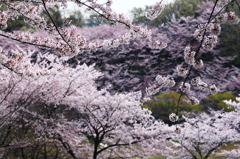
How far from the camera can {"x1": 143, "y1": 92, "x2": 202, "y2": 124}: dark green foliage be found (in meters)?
10.5

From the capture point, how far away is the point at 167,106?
1068 cm

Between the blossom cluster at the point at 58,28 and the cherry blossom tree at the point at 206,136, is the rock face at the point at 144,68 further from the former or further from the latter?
the blossom cluster at the point at 58,28

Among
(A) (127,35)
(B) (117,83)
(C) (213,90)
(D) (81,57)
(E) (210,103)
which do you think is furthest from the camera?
(D) (81,57)

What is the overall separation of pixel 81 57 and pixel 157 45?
13.0m

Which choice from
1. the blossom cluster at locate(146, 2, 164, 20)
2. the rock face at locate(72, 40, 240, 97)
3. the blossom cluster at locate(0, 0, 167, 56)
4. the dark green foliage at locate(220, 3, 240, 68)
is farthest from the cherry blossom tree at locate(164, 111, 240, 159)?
the dark green foliage at locate(220, 3, 240, 68)

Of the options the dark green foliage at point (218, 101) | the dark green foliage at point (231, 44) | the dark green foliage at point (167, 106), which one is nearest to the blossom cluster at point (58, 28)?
the dark green foliage at point (167, 106)

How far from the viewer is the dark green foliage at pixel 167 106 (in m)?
10.5

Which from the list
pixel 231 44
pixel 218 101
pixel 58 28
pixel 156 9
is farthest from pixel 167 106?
pixel 156 9

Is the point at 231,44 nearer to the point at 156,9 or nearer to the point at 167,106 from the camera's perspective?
the point at 167,106

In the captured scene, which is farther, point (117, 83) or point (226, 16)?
point (117, 83)

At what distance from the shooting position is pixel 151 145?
548cm

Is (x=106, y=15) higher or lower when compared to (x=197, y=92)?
lower

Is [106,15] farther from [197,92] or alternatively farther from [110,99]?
[197,92]

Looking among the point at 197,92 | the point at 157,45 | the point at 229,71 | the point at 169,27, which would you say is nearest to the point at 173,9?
the point at 169,27
